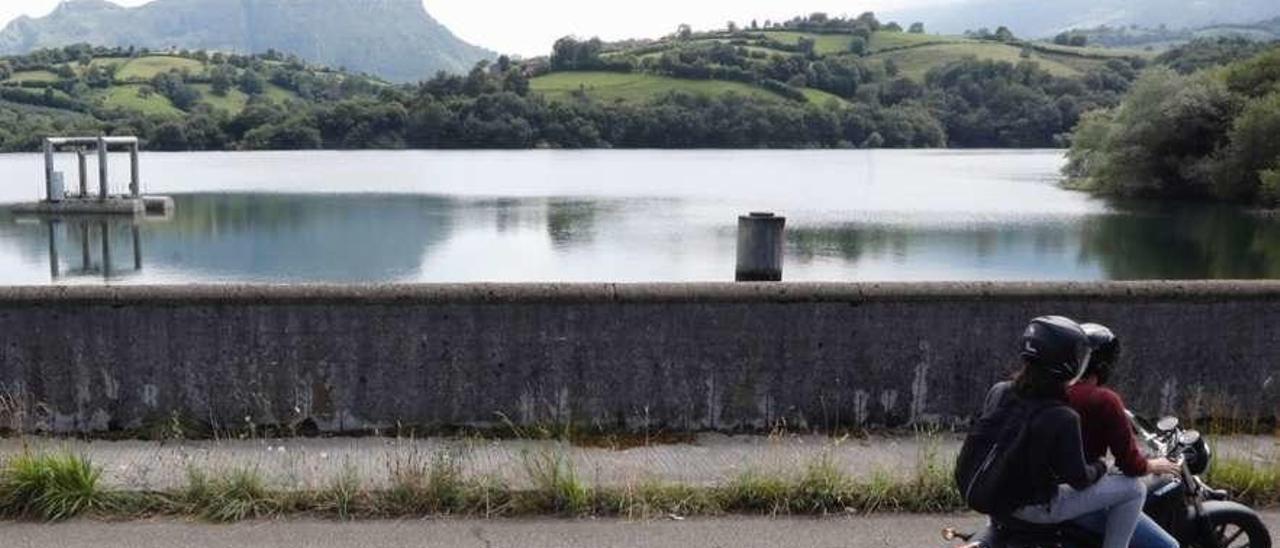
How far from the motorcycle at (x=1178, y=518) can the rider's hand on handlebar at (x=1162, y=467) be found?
0.06 metres

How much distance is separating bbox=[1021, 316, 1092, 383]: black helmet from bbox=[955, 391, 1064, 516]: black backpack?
0.12 metres

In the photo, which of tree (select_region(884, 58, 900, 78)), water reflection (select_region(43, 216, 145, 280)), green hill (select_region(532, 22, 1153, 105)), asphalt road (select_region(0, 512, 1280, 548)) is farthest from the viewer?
tree (select_region(884, 58, 900, 78))

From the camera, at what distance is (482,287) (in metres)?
8.18

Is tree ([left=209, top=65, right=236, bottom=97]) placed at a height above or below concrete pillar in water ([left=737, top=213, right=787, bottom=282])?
above

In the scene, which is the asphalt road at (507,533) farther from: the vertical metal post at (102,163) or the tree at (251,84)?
the tree at (251,84)

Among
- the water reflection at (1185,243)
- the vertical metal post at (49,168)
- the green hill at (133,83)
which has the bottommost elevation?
the water reflection at (1185,243)

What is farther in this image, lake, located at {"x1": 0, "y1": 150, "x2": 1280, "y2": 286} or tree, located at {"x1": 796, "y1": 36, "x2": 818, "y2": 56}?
tree, located at {"x1": 796, "y1": 36, "x2": 818, "y2": 56}

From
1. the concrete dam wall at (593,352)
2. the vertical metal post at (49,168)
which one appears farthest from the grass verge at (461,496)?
the vertical metal post at (49,168)

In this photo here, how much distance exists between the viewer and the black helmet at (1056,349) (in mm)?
4199

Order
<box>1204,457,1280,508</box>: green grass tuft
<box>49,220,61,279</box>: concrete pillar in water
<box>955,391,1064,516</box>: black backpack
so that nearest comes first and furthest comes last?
<box>955,391,1064,516</box>: black backpack
<box>1204,457,1280,508</box>: green grass tuft
<box>49,220,61,279</box>: concrete pillar in water

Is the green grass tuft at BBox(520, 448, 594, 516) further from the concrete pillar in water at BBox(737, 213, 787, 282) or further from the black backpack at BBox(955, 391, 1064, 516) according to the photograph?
the concrete pillar in water at BBox(737, 213, 787, 282)

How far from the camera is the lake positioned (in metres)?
37.2

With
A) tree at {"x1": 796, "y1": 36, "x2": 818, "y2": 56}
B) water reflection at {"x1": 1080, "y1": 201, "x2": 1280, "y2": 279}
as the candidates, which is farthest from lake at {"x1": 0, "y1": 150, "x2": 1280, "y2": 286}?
tree at {"x1": 796, "y1": 36, "x2": 818, "y2": 56}

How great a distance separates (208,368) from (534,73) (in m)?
135
